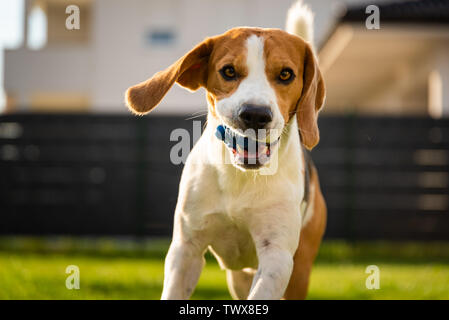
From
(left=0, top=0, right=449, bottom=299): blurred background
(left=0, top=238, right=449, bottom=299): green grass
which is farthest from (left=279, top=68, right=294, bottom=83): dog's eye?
(left=0, top=0, right=449, bottom=299): blurred background

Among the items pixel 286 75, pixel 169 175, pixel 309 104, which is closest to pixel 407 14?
pixel 169 175

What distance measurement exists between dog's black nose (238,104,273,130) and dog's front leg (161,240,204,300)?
0.68 meters

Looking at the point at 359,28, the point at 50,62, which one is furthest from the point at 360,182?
the point at 50,62

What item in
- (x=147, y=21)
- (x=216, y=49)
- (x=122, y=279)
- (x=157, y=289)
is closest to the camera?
Result: (x=216, y=49)

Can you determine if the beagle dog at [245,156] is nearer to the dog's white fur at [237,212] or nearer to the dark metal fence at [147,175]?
the dog's white fur at [237,212]

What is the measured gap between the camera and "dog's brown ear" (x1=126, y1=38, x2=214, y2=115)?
2.72 meters

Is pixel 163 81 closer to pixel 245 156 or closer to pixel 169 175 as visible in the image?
pixel 245 156

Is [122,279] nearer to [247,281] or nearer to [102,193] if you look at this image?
[247,281]

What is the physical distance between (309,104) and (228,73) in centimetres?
43

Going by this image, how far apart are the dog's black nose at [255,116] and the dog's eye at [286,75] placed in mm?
272

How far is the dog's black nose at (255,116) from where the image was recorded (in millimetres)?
2334

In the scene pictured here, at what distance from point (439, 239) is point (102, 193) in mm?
4640

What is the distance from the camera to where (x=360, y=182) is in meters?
8.17

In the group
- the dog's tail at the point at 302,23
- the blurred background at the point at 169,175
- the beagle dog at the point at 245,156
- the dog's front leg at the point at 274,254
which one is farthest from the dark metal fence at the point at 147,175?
the dog's front leg at the point at 274,254
